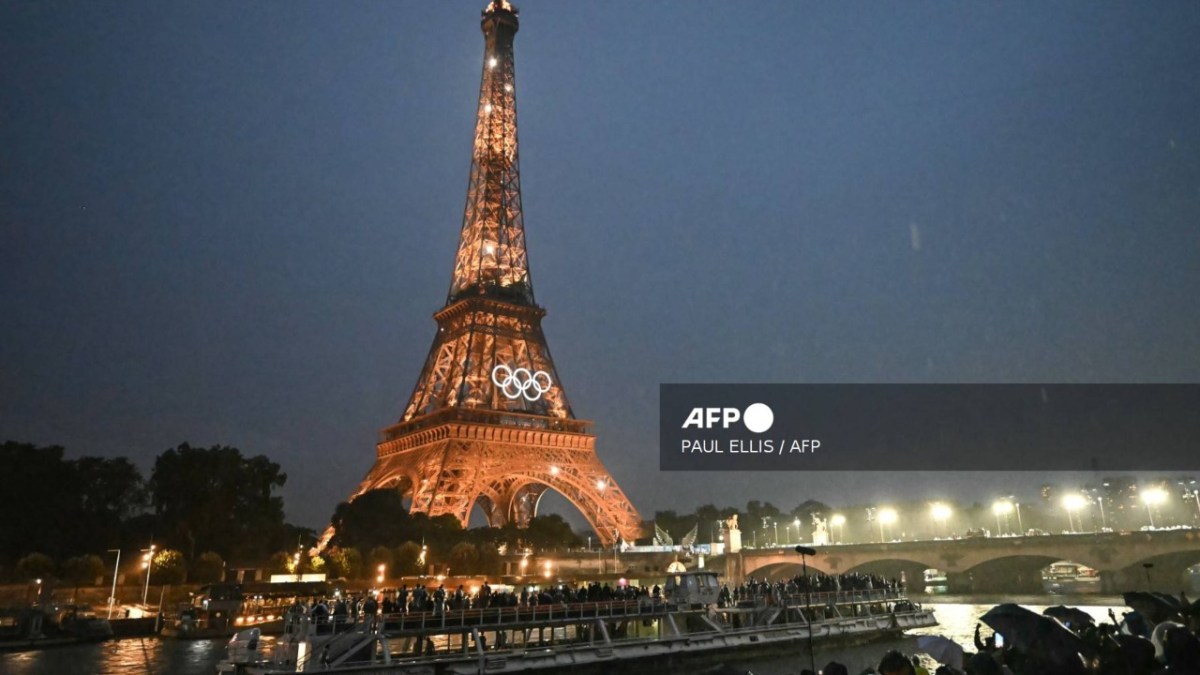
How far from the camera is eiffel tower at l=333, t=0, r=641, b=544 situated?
2724 inches

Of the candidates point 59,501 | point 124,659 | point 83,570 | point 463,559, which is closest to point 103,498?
point 59,501

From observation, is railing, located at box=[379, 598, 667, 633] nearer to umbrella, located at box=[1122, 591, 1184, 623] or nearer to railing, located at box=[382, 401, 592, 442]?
umbrella, located at box=[1122, 591, 1184, 623]

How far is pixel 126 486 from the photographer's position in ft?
216

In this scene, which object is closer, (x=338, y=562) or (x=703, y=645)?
(x=703, y=645)

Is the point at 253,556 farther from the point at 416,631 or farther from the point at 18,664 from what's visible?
the point at 416,631

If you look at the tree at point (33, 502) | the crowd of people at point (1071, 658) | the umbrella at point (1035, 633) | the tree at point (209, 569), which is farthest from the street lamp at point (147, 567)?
the umbrella at point (1035, 633)

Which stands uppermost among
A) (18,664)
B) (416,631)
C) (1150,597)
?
(1150,597)

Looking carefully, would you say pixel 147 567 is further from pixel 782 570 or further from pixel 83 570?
pixel 782 570

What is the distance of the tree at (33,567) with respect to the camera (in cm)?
4903

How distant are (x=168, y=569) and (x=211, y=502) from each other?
1288 centimetres

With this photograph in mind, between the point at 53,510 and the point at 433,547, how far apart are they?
27465 millimetres

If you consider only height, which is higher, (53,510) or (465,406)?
(465,406)

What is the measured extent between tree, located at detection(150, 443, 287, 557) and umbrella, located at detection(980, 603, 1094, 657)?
63.5 metres

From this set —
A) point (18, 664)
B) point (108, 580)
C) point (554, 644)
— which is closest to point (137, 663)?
point (18, 664)
